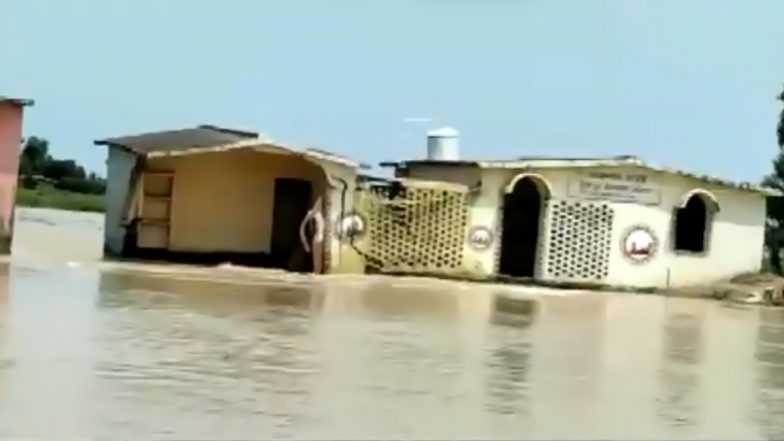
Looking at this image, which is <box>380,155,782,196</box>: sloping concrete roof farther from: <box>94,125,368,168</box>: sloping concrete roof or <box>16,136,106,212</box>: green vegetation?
<box>16,136,106,212</box>: green vegetation

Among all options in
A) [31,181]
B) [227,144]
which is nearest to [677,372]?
[227,144]

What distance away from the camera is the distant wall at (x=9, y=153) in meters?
25.2

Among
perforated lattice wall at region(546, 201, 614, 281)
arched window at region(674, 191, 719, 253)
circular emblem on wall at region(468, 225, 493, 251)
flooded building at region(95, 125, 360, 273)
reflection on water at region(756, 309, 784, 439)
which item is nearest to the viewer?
reflection on water at region(756, 309, 784, 439)

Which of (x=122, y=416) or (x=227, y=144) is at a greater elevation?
(x=227, y=144)

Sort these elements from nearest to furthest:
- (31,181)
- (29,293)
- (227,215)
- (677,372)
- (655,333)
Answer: (677,372)
(29,293)
(655,333)
(227,215)
(31,181)

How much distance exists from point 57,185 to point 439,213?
40.5 metres

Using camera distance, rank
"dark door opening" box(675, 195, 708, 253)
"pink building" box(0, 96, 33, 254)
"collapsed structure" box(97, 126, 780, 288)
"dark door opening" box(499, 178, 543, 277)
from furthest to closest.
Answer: "dark door opening" box(675, 195, 708, 253)
"dark door opening" box(499, 178, 543, 277)
"collapsed structure" box(97, 126, 780, 288)
"pink building" box(0, 96, 33, 254)

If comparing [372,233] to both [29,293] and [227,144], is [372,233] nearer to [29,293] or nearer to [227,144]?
[227,144]

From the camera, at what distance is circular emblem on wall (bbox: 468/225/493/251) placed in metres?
30.5

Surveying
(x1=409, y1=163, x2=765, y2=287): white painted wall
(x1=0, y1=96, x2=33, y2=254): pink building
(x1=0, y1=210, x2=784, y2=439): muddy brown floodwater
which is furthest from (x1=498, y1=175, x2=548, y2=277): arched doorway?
(x1=0, y1=96, x2=33, y2=254): pink building

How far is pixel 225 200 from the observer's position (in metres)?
30.6

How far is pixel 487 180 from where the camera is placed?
30672 mm

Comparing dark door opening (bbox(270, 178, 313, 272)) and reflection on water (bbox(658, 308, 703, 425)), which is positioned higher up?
dark door opening (bbox(270, 178, 313, 272))

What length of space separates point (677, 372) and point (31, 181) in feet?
177
